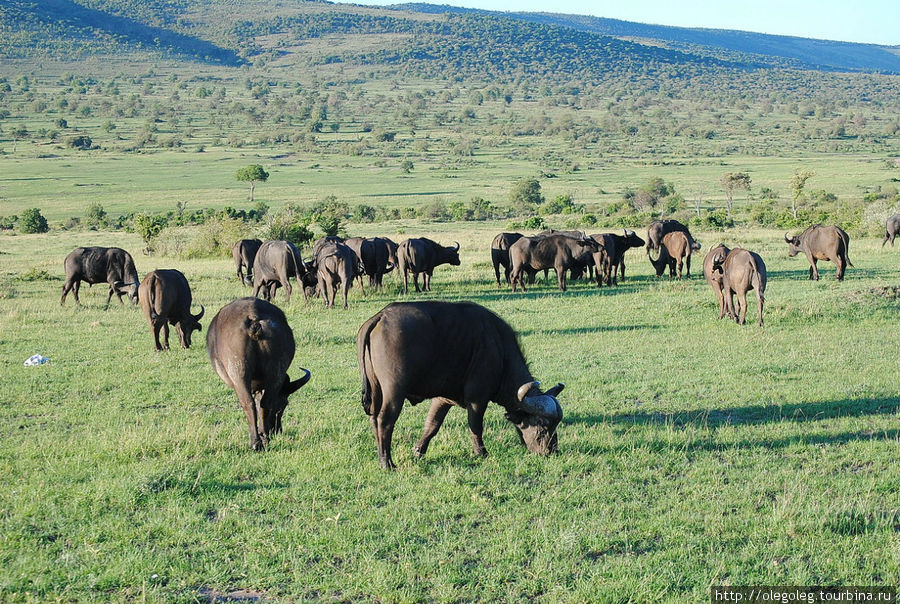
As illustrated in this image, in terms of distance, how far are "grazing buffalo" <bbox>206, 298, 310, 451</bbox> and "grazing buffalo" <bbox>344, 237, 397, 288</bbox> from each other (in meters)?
13.4

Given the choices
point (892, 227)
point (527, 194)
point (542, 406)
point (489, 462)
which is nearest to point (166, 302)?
point (489, 462)

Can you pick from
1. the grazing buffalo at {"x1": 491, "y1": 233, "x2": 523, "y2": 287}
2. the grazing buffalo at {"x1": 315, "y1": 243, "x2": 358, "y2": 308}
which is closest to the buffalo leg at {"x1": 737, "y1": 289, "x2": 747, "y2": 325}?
the grazing buffalo at {"x1": 491, "y1": 233, "x2": 523, "y2": 287}

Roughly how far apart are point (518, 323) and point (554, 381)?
536 cm

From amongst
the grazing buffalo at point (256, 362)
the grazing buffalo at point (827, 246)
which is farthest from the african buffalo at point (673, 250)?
the grazing buffalo at point (256, 362)

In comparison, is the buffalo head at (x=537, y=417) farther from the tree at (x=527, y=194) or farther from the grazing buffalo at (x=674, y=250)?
the tree at (x=527, y=194)

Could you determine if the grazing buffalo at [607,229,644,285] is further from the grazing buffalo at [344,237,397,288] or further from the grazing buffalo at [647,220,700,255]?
the grazing buffalo at [344,237,397,288]

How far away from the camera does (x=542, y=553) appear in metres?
6.19

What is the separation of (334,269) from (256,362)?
11262 millimetres

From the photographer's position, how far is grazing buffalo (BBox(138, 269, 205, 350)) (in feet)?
46.4

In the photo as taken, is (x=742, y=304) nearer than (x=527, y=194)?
Yes

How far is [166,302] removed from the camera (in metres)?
14.2

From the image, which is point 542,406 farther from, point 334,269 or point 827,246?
point 827,246

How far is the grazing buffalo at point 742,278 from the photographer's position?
15.9m

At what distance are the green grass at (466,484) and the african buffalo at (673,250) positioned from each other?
9.47 metres
